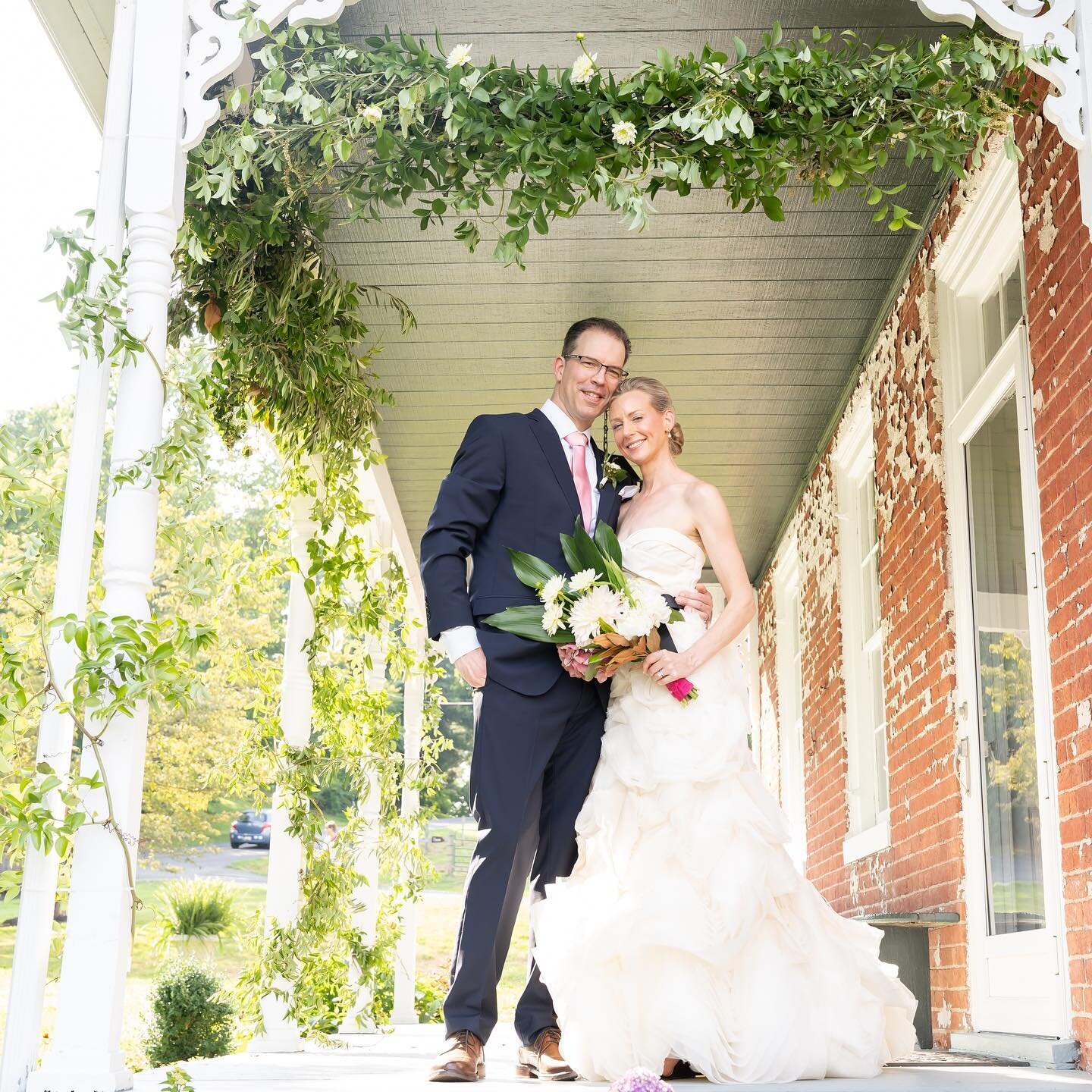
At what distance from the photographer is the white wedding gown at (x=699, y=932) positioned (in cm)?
280

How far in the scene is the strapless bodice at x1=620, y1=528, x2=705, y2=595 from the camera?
3316mm

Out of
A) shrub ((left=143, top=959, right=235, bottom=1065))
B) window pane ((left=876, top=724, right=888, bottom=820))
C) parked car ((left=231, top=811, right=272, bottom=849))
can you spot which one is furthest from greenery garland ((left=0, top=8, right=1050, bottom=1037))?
parked car ((left=231, top=811, right=272, bottom=849))

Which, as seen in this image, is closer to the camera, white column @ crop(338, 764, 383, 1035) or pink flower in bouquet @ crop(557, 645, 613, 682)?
pink flower in bouquet @ crop(557, 645, 613, 682)

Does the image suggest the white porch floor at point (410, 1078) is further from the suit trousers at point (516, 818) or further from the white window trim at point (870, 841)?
the white window trim at point (870, 841)

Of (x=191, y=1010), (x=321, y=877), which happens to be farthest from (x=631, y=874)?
(x=191, y=1010)

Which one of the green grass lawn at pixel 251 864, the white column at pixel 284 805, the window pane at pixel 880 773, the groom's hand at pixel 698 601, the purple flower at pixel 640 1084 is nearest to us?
the purple flower at pixel 640 1084

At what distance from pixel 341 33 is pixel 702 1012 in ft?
9.71

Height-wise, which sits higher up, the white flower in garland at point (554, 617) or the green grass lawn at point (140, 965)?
the white flower in garland at point (554, 617)

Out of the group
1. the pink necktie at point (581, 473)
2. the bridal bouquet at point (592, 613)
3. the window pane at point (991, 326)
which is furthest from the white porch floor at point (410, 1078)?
the window pane at point (991, 326)

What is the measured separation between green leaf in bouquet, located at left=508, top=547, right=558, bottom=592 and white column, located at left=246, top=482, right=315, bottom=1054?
7.08ft

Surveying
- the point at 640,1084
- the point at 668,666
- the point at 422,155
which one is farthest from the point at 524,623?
the point at 640,1084

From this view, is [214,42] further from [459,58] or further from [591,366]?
[591,366]

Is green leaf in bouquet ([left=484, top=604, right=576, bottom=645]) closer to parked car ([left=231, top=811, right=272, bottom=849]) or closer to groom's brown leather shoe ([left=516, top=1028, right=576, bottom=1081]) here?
groom's brown leather shoe ([left=516, top=1028, right=576, bottom=1081])

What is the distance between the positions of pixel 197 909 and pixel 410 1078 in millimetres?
12218
